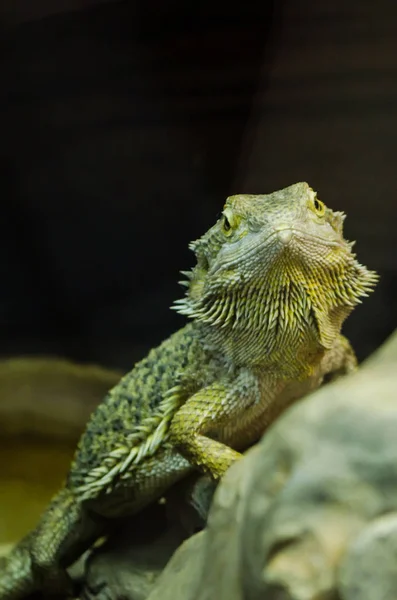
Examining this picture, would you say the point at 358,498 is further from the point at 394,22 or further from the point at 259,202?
the point at 394,22

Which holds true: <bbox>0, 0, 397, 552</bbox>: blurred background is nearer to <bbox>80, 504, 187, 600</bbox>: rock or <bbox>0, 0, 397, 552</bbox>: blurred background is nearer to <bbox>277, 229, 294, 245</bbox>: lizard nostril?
<bbox>277, 229, 294, 245</bbox>: lizard nostril

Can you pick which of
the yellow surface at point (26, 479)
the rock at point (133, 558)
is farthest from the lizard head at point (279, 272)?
the yellow surface at point (26, 479)

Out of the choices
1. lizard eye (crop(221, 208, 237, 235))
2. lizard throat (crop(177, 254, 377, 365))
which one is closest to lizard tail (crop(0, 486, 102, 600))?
lizard throat (crop(177, 254, 377, 365))

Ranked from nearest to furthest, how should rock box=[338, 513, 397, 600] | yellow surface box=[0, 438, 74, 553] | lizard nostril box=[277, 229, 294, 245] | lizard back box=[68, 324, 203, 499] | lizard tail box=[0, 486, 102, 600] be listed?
rock box=[338, 513, 397, 600] < lizard nostril box=[277, 229, 294, 245] < lizard back box=[68, 324, 203, 499] < lizard tail box=[0, 486, 102, 600] < yellow surface box=[0, 438, 74, 553]

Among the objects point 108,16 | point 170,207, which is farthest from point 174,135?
point 108,16

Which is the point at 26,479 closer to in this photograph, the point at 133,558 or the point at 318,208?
the point at 133,558
